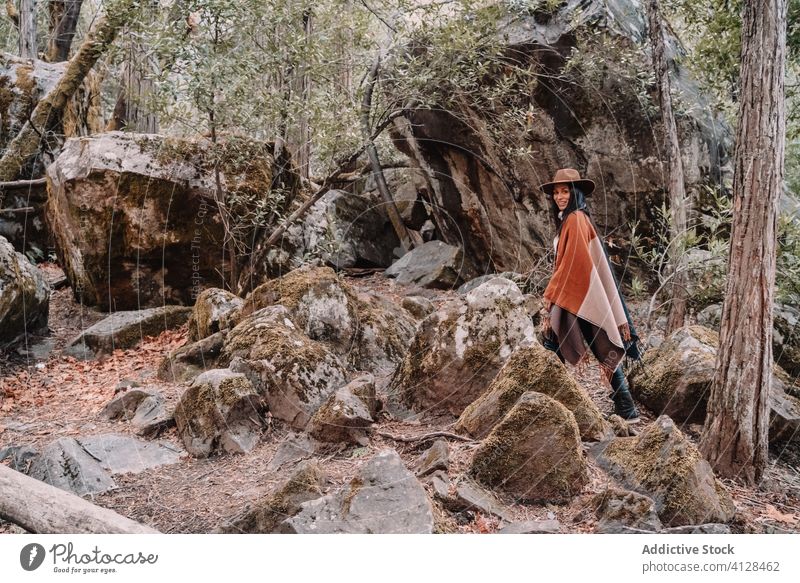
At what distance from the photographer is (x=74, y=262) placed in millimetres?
9203

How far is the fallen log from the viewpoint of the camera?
11.5ft

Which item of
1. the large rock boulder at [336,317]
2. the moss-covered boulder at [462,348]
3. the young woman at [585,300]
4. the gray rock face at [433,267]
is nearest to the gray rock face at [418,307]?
the large rock boulder at [336,317]

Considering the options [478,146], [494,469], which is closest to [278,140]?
[478,146]

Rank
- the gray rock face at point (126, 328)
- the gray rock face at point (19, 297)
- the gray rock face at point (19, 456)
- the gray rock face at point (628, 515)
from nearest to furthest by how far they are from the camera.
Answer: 1. the gray rock face at point (628, 515)
2. the gray rock face at point (19, 456)
3. the gray rock face at point (19, 297)
4. the gray rock face at point (126, 328)

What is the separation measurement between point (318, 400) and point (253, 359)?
0.77m

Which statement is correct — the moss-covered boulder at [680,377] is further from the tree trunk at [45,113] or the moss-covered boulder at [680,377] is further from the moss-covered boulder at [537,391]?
the tree trunk at [45,113]

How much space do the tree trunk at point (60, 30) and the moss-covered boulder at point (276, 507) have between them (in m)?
12.9

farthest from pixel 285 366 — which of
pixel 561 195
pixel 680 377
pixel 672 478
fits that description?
pixel 680 377

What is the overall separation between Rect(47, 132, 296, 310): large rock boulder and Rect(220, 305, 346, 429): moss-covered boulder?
300cm

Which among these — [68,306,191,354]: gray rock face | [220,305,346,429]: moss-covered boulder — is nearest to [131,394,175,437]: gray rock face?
[220,305,346,429]: moss-covered boulder

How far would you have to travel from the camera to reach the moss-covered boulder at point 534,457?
4.10 metres

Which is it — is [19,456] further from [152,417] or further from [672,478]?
[672,478]

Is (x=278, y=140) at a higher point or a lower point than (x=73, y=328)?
higher
